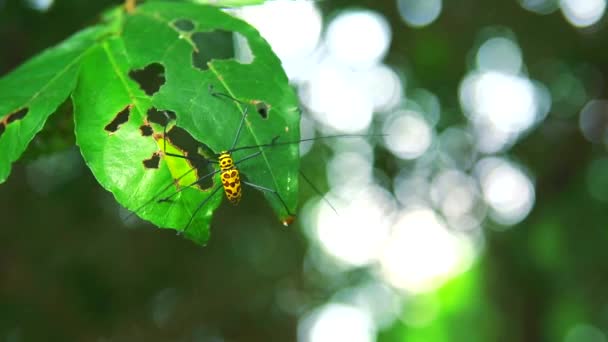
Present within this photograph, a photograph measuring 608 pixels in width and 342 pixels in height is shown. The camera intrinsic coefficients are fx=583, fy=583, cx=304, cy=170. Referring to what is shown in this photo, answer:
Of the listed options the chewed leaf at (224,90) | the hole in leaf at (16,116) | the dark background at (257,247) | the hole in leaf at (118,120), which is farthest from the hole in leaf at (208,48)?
the dark background at (257,247)

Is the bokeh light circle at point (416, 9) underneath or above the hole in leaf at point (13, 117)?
underneath


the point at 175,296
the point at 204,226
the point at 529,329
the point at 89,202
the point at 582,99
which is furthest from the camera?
the point at 175,296

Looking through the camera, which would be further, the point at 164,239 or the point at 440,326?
the point at 440,326

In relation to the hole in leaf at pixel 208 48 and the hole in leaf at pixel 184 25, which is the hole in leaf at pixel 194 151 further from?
the hole in leaf at pixel 184 25

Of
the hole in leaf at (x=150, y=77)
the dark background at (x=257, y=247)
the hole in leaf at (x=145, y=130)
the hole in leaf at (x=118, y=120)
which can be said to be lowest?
the dark background at (x=257, y=247)

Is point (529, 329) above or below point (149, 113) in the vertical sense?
below

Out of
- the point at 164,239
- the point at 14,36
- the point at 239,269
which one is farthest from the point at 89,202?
the point at 239,269

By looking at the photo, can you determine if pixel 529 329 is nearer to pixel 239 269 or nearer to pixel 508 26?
pixel 508 26
